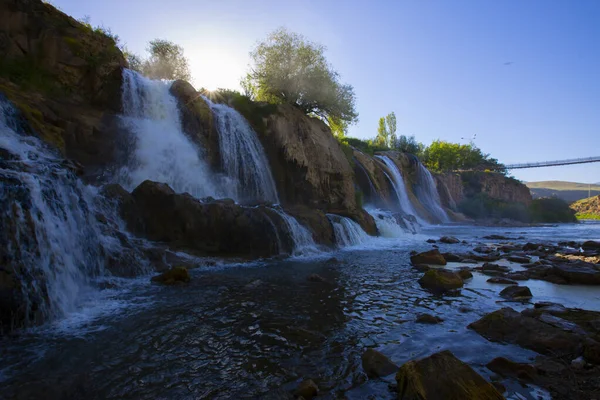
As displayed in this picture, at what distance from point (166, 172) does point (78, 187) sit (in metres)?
6.16

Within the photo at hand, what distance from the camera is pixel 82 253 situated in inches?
307

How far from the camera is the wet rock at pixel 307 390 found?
3.55 metres

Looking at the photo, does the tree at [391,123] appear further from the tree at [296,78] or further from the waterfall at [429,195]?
the tree at [296,78]

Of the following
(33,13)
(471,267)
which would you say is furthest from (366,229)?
(33,13)

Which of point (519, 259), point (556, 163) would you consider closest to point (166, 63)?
point (519, 259)

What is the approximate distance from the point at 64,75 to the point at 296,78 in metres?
14.3

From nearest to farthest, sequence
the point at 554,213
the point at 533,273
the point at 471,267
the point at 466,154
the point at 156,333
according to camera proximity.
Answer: the point at 156,333 → the point at 533,273 → the point at 471,267 → the point at 554,213 → the point at 466,154

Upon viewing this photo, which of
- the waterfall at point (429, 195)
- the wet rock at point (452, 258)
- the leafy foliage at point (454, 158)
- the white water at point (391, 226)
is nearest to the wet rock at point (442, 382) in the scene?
the wet rock at point (452, 258)

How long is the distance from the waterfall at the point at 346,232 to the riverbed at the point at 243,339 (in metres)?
7.85

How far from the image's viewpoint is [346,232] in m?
17.2

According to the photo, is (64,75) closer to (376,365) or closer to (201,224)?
(201,224)

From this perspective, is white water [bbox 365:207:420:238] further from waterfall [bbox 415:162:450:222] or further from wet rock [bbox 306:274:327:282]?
waterfall [bbox 415:162:450:222]

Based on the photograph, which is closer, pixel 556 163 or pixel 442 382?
pixel 442 382

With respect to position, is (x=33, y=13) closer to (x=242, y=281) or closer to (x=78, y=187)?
(x=78, y=187)
